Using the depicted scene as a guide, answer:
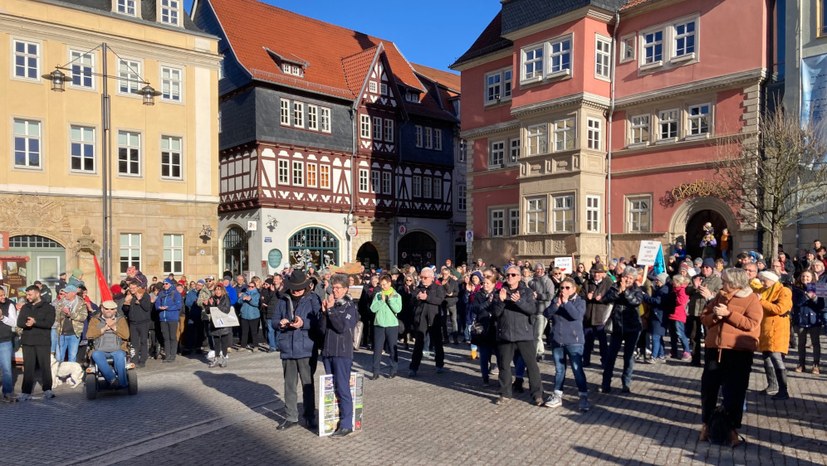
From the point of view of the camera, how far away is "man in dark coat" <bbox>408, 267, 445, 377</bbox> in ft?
39.6

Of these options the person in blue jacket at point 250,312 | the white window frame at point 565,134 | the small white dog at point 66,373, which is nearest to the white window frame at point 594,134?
the white window frame at point 565,134

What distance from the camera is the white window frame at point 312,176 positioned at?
117 feet

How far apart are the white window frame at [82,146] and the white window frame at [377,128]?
17.2 m

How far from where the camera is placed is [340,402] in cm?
805

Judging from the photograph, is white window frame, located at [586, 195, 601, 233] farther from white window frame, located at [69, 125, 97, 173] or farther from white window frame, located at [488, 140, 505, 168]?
white window frame, located at [69, 125, 97, 173]

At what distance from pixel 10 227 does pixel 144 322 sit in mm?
12459

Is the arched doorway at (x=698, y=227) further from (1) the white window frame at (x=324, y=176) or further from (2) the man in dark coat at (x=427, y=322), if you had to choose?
(1) the white window frame at (x=324, y=176)

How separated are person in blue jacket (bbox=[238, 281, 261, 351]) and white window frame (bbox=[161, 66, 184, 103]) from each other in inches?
523

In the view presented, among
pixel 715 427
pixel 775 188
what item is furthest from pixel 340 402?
pixel 775 188

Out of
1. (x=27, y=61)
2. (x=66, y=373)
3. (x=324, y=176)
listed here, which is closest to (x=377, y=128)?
(x=324, y=176)

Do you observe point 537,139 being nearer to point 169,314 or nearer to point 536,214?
point 536,214

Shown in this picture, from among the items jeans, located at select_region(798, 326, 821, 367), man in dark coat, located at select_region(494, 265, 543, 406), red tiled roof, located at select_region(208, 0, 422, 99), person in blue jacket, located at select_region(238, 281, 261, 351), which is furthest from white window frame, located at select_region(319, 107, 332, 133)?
jeans, located at select_region(798, 326, 821, 367)

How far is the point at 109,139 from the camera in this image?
24.8 m

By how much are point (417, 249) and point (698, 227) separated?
19833 millimetres
